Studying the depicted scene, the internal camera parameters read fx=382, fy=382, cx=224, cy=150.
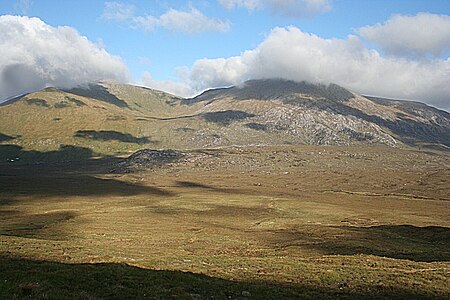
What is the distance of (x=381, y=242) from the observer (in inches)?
2520

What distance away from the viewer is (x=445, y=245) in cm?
6375

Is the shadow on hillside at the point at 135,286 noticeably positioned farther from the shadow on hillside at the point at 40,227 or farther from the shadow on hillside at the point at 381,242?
the shadow on hillside at the point at 40,227

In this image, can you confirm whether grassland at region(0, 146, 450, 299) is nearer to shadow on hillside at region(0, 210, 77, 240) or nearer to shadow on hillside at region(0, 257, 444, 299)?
shadow on hillside at region(0, 257, 444, 299)

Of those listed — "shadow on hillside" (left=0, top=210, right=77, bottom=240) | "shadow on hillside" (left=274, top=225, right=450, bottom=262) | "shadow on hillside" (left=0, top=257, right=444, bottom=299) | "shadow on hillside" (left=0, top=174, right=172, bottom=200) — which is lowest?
"shadow on hillside" (left=0, top=174, right=172, bottom=200)

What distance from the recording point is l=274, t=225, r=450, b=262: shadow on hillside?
53.2 metres

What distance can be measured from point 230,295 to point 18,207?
115m

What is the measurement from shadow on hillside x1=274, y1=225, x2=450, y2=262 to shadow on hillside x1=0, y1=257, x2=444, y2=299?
24198 mm

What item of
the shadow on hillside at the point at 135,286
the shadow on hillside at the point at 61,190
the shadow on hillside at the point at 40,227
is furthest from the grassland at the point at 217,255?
the shadow on hillside at the point at 61,190

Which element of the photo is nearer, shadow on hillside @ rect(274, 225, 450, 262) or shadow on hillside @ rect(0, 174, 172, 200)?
shadow on hillside @ rect(274, 225, 450, 262)

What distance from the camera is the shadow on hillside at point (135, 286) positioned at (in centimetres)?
2315

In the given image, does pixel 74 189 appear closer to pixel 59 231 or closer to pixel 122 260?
pixel 59 231

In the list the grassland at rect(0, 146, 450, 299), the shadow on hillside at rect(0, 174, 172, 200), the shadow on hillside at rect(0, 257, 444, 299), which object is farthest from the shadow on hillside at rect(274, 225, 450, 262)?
the shadow on hillside at rect(0, 174, 172, 200)

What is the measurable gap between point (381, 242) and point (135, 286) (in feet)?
165

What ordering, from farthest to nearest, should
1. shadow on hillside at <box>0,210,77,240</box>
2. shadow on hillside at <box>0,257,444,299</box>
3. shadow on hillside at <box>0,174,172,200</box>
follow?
shadow on hillside at <box>0,174,172,200</box>, shadow on hillside at <box>0,210,77,240</box>, shadow on hillside at <box>0,257,444,299</box>
